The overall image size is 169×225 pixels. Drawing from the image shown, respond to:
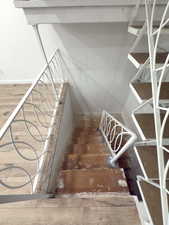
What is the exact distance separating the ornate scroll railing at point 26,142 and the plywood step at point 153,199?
0.65 metres

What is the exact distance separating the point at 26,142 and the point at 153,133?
3.51 feet

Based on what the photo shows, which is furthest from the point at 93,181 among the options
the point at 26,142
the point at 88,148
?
the point at 88,148

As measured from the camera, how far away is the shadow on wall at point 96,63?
2.00m

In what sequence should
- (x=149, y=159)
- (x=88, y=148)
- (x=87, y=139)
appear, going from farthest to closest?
(x=87, y=139), (x=88, y=148), (x=149, y=159)

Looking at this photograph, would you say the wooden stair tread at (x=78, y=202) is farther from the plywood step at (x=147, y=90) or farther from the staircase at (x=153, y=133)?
the plywood step at (x=147, y=90)

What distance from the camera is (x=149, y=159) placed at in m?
1.08

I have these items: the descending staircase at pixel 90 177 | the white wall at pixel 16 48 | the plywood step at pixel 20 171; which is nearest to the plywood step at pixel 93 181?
the descending staircase at pixel 90 177

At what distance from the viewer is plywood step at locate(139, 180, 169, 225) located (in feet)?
2.78

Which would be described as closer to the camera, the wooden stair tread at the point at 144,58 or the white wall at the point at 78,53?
the wooden stair tread at the point at 144,58

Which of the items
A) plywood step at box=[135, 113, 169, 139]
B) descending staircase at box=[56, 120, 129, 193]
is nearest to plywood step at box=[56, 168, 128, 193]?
descending staircase at box=[56, 120, 129, 193]

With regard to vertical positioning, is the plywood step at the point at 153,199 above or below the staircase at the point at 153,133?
below

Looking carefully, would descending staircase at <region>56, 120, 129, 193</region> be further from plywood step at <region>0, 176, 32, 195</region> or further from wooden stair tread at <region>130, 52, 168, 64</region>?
wooden stair tread at <region>130, 52, 168, 64</region>

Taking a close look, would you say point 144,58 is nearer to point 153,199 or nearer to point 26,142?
point 153,199

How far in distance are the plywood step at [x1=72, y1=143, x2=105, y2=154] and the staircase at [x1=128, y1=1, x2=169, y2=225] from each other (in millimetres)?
1093
